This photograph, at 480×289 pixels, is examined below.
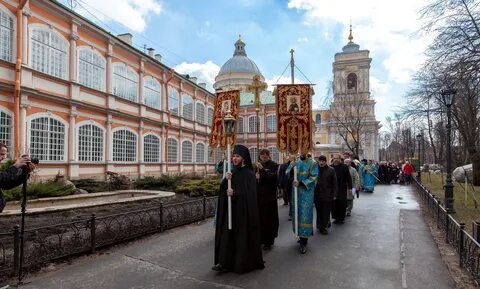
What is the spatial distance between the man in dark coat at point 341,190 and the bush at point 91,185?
10.8m

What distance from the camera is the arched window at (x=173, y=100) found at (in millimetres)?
30266

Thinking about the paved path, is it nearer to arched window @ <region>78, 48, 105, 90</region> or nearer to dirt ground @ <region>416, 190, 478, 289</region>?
dirt ground @ <region>416, 190, 478, 289</region>

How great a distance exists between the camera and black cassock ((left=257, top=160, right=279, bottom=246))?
7.30 metres

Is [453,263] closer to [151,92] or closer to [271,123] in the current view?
[151,92]

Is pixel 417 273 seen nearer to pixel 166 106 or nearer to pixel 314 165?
pixel 314 165

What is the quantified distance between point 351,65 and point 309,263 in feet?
206

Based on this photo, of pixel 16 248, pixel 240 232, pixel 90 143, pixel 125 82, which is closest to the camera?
pixel 16 248

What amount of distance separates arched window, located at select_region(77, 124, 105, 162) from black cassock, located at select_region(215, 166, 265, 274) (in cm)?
1652

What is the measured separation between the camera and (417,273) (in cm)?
589

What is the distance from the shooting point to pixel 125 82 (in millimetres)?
24672

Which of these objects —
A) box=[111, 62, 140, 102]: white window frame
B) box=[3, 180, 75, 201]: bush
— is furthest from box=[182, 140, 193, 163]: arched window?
box=[3, 180, 75, 201]: bush

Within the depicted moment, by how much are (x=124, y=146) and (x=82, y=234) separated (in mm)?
17582

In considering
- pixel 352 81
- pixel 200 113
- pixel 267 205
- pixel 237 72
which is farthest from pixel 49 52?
pixel 352 81

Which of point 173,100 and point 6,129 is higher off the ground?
point 173,100
